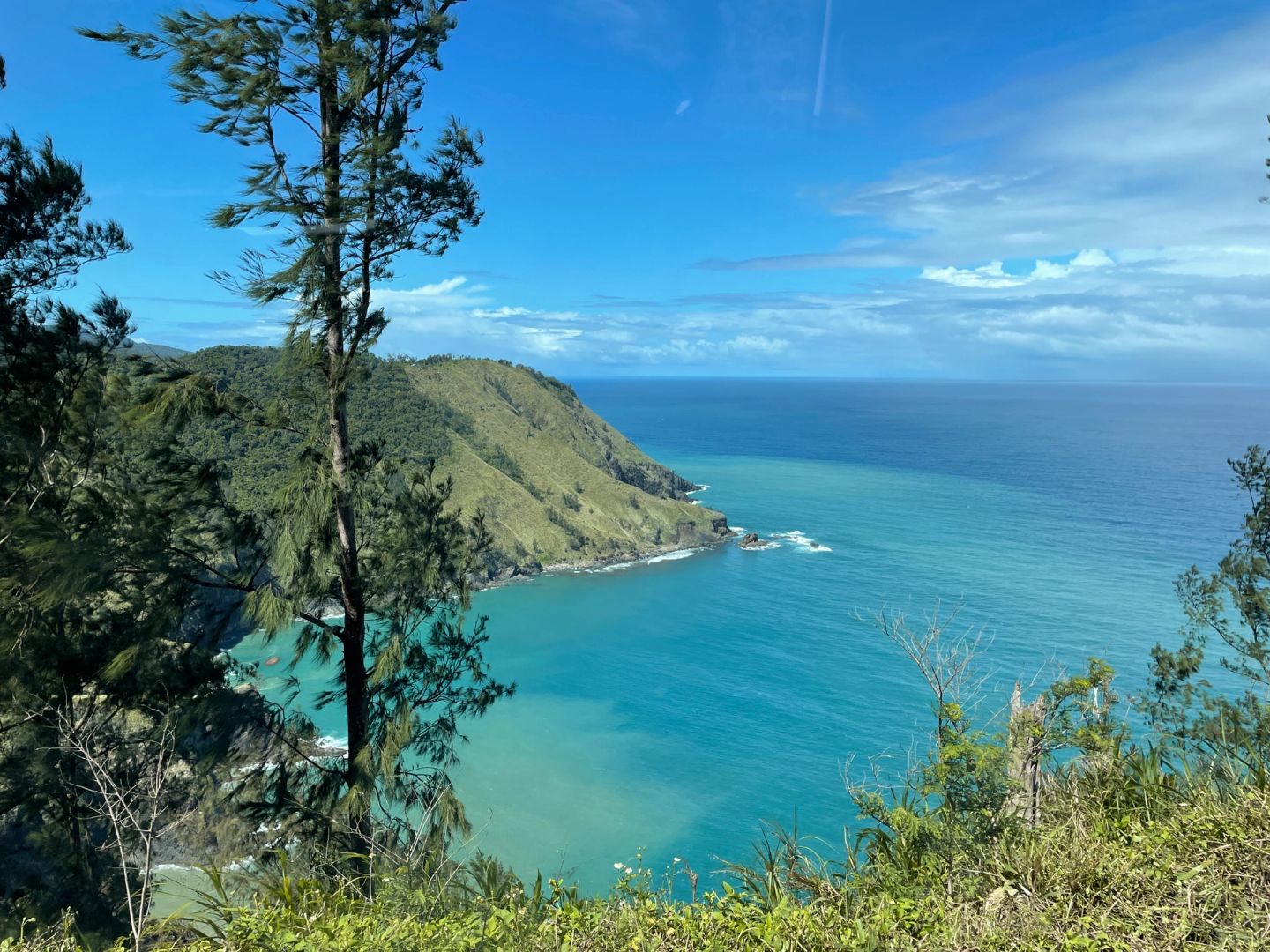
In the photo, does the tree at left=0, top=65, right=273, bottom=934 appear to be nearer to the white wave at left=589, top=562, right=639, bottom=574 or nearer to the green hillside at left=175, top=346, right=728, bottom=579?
the green hillside at left=175, top=346, right=728, bottom=579

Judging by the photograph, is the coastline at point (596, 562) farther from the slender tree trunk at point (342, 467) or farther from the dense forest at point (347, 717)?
the slender tree trunk at point (342, 467)

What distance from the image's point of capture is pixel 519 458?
71.2 meters

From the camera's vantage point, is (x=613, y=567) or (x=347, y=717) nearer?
(x=347, y=717)

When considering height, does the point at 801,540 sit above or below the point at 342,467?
below

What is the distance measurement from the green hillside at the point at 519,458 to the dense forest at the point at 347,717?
41387 millimetres

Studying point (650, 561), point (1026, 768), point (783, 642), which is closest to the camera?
point (1026, 768)

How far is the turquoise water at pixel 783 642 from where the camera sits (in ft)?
86.5

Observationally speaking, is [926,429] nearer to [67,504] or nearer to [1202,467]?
[1202,467]

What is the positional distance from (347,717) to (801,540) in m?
56.9

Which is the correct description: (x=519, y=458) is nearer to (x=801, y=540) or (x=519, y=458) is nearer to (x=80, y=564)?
(x=801, y=540)

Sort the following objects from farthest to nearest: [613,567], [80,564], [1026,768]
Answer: [613,567] < [80,564] < [1026,768]

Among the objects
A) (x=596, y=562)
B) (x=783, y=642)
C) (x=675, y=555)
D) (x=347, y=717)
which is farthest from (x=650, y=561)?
(x=347, y=717)

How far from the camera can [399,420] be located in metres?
67.7

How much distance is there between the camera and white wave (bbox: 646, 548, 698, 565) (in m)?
61.4
